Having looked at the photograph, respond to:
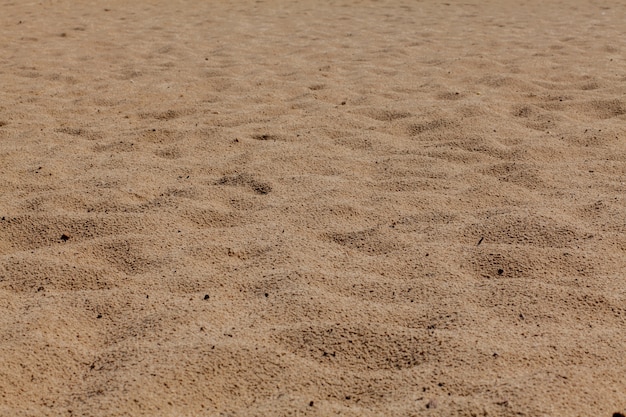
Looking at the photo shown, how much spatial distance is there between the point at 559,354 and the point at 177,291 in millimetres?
997

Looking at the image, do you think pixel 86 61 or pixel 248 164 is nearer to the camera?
pixel 248 164

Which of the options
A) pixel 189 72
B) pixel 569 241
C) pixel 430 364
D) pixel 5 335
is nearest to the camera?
pixel 430 364

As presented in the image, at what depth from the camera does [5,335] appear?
1.89 metres

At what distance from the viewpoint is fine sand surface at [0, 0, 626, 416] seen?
172cm

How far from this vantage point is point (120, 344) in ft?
6.12

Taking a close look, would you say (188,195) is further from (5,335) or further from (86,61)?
(86,61)

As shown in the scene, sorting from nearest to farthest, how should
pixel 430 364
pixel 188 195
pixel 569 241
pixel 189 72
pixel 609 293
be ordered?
pixel 430 364
pixel 609 293
pixel 569 241
pixel 188 195
pixel 189 72

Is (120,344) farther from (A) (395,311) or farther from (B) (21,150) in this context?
(B) (21,150)

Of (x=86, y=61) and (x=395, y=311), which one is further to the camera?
(x=86, y=61)

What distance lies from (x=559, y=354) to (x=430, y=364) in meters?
0.31

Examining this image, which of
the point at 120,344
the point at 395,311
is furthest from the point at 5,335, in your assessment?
the point at 395,311

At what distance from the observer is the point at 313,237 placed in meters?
2.45

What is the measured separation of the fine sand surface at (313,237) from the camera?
1722 millimetres

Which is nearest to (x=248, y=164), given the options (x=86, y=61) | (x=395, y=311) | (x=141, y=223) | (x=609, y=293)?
(x=141, y=223)
